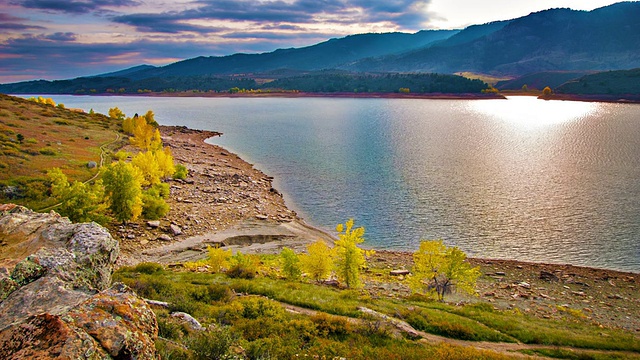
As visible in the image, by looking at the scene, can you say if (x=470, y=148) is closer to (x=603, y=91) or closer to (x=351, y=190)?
(x=351, y=190)

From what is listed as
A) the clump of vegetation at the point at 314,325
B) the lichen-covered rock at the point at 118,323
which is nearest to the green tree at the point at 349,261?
the clump of vegetation at the point at 314,325

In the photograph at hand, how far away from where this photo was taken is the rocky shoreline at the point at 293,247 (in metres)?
28.4

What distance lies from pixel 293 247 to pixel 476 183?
34.3m

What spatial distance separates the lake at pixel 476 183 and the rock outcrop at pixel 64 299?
3070 cm

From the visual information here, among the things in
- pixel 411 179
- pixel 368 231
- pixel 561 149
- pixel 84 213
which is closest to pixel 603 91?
pixel 561 149

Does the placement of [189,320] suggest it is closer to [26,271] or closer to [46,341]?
[26,271]

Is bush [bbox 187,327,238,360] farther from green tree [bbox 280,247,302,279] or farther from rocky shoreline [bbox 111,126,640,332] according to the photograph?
rocky shoreline [bbox 111,126,640,332]

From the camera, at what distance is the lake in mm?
40394

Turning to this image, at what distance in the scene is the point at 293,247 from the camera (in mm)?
38656

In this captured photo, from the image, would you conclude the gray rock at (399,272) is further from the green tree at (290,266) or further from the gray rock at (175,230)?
the gray rock at (175,230)

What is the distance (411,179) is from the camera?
6259cm

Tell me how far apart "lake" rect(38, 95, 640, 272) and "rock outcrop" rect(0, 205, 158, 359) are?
30698mm

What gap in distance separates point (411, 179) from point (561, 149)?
42985 millimetres

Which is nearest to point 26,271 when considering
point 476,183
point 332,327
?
point 332,327
